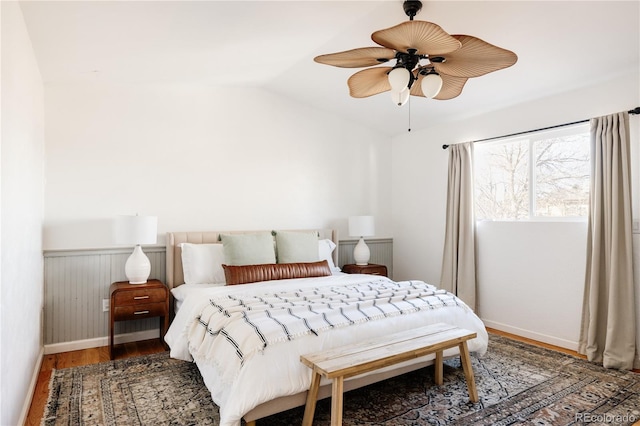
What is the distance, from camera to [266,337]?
6.79 ft

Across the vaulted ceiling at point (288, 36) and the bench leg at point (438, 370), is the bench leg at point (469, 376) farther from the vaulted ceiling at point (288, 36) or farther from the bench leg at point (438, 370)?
the vaulted ceiling at point (288, 36)

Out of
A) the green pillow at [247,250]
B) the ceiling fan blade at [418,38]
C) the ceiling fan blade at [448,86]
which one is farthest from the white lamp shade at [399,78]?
the green pillow at [247,250]

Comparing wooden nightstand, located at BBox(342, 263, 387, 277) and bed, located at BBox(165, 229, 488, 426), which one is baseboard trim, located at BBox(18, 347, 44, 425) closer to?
bed, located at BBox(165, 229, 488, 426)

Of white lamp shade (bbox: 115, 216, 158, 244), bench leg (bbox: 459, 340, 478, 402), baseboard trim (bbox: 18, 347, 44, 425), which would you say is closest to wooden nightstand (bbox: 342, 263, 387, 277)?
bench leg (bbox: 459, 340, 478, 402)

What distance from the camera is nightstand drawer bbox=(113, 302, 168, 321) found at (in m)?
3.24

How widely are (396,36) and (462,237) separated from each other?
3.00m

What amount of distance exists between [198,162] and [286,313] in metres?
2.30

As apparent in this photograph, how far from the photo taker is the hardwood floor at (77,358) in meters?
2.49

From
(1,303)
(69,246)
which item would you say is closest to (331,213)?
(69,246)

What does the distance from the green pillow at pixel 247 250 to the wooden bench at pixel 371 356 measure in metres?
1.65

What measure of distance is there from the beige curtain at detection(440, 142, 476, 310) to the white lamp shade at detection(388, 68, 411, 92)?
2.48m

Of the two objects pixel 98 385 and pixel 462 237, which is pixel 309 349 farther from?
pixel 462 237

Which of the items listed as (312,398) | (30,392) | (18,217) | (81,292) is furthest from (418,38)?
(81,292)

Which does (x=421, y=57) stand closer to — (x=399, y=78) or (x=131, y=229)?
(x=399, y=78)
